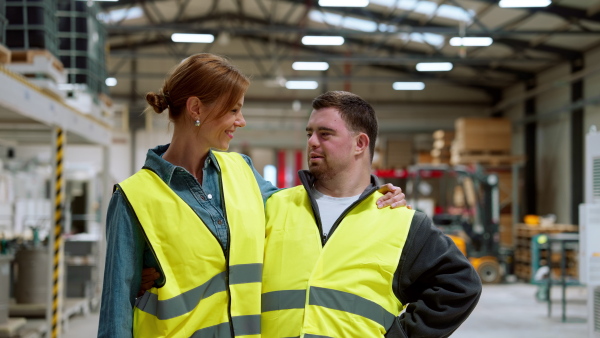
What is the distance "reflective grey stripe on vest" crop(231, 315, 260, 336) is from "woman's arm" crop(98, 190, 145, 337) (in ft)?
1.10

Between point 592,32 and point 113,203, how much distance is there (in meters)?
15.4

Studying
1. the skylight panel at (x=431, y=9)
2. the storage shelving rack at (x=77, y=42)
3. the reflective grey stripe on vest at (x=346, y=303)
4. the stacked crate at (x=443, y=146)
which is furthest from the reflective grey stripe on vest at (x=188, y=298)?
the stacked crate at (x=443, y=146)

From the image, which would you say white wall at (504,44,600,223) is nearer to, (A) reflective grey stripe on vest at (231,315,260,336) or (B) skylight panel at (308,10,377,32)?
(B) skylight panel at (308,10,377,32)

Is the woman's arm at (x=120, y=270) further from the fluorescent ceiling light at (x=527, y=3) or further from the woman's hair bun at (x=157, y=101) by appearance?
the fluorescent ceiling light at (x=527, y=3)

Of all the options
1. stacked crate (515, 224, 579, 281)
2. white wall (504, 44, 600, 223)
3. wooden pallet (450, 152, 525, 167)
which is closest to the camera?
stacked crate (515, 224, 579, 281)

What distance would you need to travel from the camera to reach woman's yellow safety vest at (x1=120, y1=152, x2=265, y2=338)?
219cm

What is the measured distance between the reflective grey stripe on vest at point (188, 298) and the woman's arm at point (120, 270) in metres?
0.06

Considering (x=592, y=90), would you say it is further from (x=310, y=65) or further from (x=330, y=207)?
(x=330, y=207)

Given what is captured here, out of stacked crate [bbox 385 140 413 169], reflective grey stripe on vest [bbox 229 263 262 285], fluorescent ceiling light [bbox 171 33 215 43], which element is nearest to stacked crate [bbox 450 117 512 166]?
stacked crate [bbox 385 140 413 169]

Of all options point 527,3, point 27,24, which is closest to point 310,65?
point 527,3

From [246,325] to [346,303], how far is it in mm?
350

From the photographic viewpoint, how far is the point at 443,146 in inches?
856

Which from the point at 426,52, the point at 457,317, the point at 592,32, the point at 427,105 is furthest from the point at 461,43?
the point at 457,317

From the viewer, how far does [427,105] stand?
24578 millimetres
